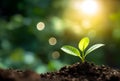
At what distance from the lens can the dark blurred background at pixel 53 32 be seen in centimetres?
241

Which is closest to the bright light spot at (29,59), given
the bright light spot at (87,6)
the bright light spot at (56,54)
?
the bright light spot at (56,54)

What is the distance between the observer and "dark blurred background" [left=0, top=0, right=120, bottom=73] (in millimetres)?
2408

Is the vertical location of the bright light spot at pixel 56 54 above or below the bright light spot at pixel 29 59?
above

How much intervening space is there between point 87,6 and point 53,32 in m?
0.45

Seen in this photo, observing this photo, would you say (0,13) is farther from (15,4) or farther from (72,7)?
(72,7)

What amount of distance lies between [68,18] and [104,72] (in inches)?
79.0

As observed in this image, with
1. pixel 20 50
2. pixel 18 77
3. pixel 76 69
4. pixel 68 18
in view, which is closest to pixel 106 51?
pixel 68 18

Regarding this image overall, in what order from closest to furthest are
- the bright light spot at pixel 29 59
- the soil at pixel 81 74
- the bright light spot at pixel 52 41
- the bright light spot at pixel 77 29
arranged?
the soil at pixel 81 74
the bright light spot at pixel 29 59
the bright light spot at pixel 52 41
the bright light spot at pixel 77 29

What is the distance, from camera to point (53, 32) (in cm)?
255

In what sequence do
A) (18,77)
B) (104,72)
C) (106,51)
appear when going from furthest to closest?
(106,51)
(104,72)
(18,77)

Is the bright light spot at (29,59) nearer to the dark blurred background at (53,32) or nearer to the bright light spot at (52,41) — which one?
the dark blurred background at (53,32)

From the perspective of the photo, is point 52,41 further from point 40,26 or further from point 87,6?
point 87,6

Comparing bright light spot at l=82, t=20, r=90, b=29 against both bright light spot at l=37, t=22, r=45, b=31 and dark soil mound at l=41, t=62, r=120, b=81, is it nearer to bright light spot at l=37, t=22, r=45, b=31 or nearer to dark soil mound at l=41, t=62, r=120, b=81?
bright light spot at l=37, t=22, r=45, b=31

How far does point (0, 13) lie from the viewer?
2.90 meters
